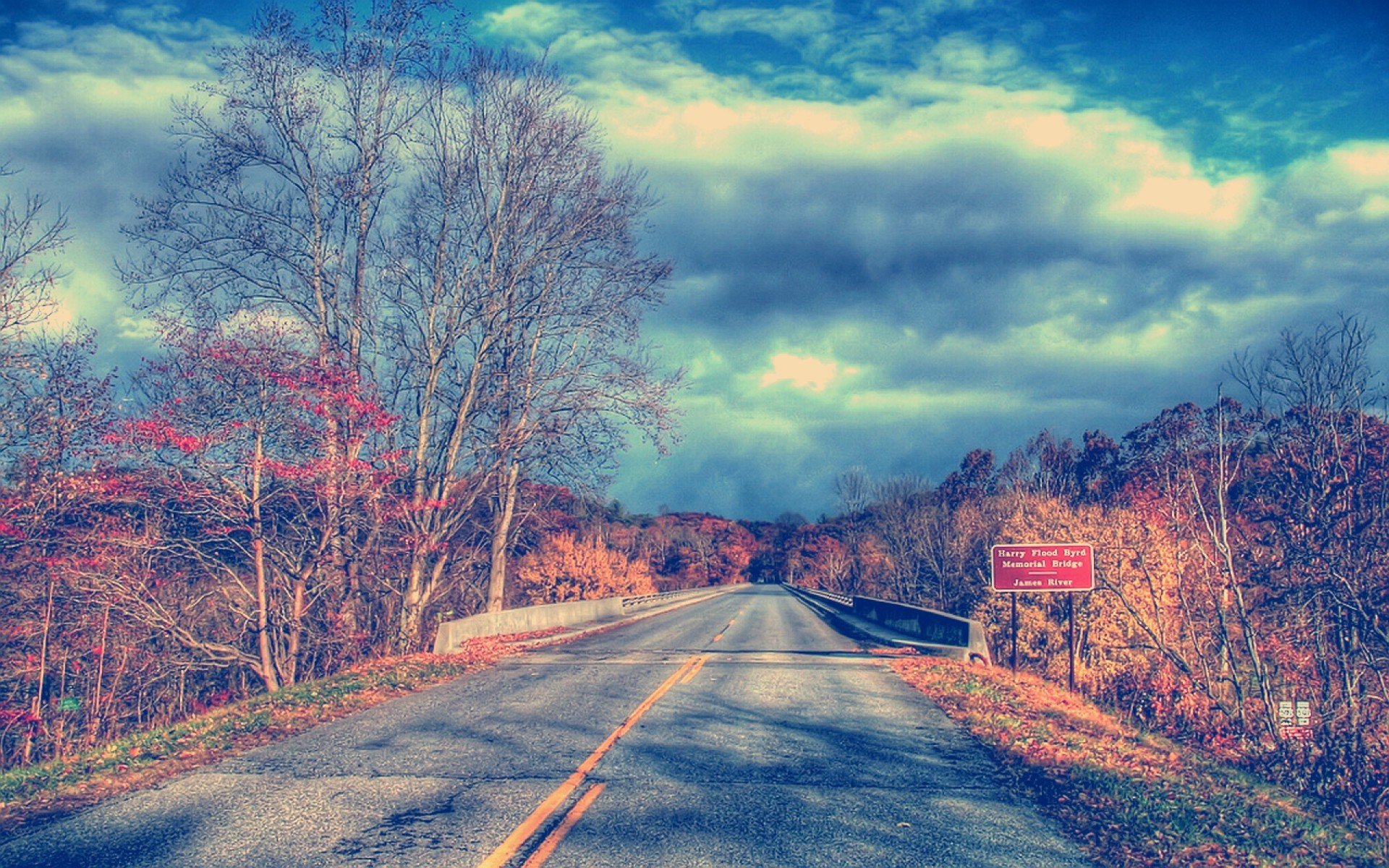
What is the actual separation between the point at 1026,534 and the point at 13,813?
3119cm

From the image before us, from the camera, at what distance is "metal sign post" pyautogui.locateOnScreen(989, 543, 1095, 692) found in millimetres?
15453

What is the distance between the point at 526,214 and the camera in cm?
2239

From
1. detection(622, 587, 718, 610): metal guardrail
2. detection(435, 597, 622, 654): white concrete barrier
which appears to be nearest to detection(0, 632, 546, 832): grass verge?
detection(435, 597, 622, 654): white concrete barrier

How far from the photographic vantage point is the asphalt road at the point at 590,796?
5.29 metres

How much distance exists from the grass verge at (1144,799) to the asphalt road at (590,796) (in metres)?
0.35

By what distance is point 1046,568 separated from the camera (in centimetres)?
1559

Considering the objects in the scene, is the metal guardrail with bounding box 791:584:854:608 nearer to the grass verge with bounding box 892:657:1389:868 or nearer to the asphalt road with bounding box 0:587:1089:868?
the grass verge with bounding box 892:657:1389:868

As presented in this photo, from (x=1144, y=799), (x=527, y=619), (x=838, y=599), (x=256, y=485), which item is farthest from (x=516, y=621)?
(x=838, y=599)

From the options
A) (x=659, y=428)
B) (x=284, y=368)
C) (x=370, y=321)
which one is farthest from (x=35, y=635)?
(x=659, y=428)

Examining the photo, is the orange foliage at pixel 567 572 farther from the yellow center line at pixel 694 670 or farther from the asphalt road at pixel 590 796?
the asphalt road at pixel 590 796

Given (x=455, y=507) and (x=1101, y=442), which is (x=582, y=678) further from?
(x=1101, y=442)

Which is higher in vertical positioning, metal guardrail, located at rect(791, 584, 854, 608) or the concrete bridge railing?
the concrete bridge railing

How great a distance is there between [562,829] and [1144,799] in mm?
4550

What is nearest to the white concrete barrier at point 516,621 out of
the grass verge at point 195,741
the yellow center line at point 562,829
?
the grass verge at point 195,741
